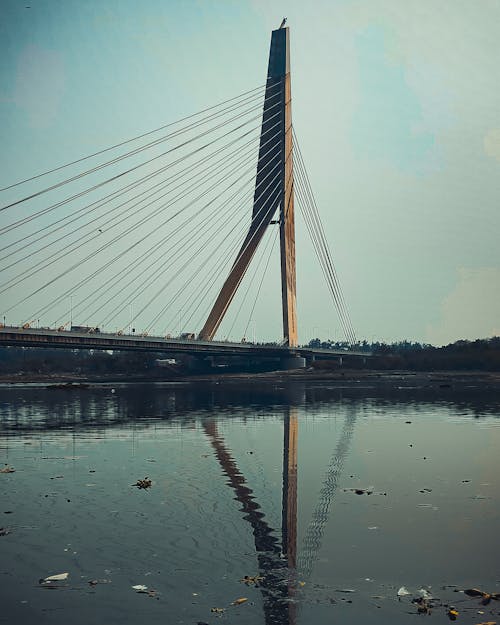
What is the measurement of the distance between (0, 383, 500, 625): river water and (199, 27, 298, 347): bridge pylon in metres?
56.0

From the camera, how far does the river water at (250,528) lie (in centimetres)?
917

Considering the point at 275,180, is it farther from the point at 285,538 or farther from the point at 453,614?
the point at 453,614

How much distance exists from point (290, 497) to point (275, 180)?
72.3 metres

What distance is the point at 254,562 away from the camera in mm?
10797

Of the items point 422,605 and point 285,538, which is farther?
point 285,538

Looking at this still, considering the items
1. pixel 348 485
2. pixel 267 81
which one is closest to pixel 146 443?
pixel 348 485

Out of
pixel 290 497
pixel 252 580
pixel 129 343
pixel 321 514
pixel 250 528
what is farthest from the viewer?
pixel 129 343

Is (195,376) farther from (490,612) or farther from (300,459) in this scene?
(490,612)

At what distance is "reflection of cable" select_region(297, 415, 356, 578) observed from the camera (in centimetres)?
1085

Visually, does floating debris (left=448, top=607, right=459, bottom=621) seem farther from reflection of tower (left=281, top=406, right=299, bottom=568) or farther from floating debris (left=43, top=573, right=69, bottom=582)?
floating debris (left=43, top=573, right=69, bottom=582)

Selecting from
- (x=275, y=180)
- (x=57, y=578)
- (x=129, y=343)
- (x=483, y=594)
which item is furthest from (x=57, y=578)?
(x=275, y=180)

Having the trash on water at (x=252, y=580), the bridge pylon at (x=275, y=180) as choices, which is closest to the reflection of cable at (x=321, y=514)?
the trash on water at (x=252, y=580)

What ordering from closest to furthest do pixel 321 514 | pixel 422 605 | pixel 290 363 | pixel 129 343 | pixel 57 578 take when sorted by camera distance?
Result: pixel 422 605 < pixel 57 578 < pixel 321 514 < pixel 129 343 < pixel 290 363

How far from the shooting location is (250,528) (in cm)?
1284
